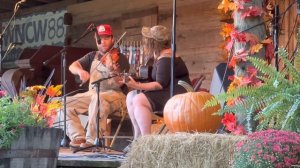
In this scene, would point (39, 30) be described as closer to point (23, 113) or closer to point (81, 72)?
point (81, 72)

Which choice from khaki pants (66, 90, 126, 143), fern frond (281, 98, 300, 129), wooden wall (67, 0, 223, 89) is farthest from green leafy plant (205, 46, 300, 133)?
wooden wall (67, 0, 223, 89)

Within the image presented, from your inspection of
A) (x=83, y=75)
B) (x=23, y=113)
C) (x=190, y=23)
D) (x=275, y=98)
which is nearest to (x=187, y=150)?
(x=275, y=98)

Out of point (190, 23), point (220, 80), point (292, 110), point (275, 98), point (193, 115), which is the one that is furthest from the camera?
point (190, 23)

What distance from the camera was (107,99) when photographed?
19.9 feet

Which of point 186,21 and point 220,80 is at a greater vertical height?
point 186,21

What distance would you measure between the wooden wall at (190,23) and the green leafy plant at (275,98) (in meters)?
3.55

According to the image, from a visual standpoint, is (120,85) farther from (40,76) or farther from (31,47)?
(31,47)

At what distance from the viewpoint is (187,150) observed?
11.9ft

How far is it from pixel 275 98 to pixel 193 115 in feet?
3.68

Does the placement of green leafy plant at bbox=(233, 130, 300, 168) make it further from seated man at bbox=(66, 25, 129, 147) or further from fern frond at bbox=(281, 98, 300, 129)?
seated man at bbox=(66, 25, 129, 147)

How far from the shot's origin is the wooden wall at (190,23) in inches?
285

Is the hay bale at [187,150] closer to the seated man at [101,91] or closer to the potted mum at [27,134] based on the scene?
the potted mum at [27,134]

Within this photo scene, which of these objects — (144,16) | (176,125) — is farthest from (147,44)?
(144,16)

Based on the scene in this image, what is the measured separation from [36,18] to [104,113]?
4.06 meters
